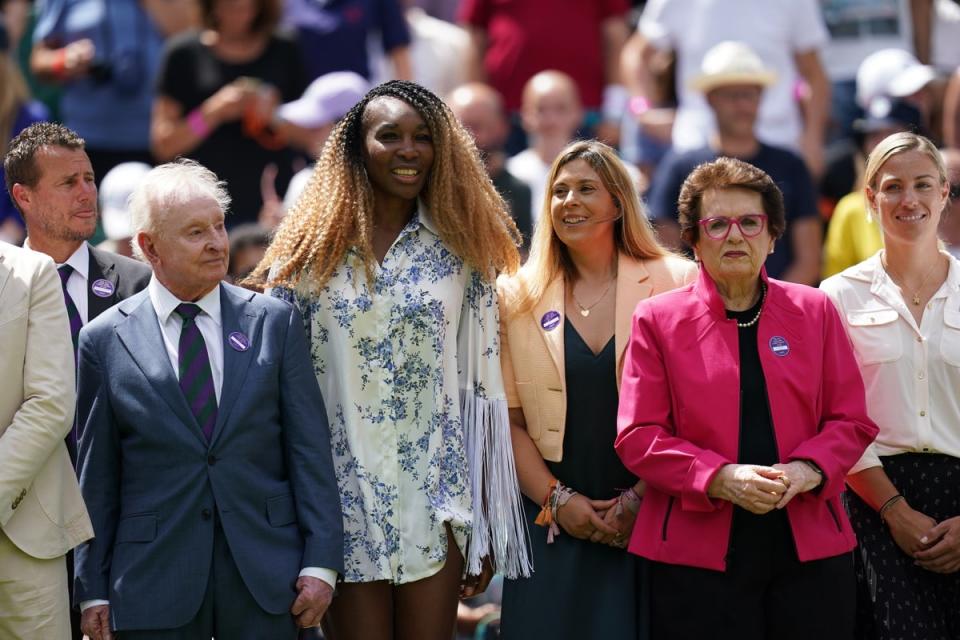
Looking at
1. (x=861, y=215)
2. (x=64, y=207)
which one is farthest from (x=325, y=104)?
(x=64, y=207)

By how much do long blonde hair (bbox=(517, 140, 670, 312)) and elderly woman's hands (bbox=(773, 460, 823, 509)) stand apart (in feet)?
3.59

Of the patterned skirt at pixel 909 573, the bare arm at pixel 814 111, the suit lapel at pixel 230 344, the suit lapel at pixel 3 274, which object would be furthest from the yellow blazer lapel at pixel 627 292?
the bare arm at pixel 814 111

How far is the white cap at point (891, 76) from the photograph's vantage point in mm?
9055

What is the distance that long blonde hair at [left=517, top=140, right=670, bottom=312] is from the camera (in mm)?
5812

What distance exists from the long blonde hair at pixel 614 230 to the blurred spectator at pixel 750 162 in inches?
93.4

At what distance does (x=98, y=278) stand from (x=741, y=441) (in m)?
2.40

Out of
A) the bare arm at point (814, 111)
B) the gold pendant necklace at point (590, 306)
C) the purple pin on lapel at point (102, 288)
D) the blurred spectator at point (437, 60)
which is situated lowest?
the gold pendant necklace at point (590, 306)

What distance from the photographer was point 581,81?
10.3m

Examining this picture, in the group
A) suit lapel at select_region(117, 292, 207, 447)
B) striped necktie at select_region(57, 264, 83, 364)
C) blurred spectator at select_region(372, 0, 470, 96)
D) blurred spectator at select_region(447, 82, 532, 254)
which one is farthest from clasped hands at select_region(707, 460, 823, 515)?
blurred spectator at select_region(372, 0, 470, 96)

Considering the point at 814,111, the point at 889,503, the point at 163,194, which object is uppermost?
the point at 814,111

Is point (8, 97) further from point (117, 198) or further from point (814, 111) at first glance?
point (814, 111)

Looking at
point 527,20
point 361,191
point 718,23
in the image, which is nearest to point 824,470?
point 361,191

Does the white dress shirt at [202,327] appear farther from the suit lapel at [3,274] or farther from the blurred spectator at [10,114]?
the blurred spectator at [10,114]

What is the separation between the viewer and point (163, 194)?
5.17 metres
